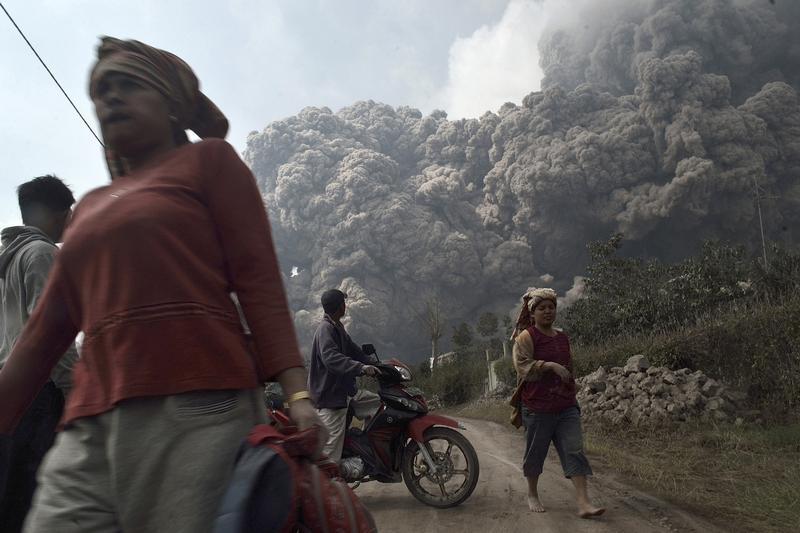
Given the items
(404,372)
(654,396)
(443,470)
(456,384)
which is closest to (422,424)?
(443,470)

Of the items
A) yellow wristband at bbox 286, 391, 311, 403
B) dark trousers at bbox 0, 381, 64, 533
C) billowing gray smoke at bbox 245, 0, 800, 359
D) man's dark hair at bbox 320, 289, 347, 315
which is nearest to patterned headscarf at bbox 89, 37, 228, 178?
yellow wristband at bbox 286, 391, 311, 403

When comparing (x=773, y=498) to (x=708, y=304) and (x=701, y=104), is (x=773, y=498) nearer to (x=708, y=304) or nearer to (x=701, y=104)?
(x=708, y=304)

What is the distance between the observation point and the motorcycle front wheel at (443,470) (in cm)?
423

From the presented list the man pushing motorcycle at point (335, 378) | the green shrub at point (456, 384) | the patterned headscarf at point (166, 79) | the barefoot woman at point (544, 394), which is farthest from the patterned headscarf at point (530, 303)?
the green shrub at point (456, 384)

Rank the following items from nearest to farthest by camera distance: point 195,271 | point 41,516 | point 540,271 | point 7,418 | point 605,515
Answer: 1. point 41,516
2. point 195,271
3. point 7,418
4. point 605,515
5. point 540,271

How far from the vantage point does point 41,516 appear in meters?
1.08

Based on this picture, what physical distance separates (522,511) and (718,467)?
7.96 ft

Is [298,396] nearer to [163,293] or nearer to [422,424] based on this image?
[163,293]

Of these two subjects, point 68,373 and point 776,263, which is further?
point 776,263

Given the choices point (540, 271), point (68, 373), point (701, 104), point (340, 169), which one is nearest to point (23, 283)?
point (68, 373)

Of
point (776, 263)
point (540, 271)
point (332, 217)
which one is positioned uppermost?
point (332, 217)

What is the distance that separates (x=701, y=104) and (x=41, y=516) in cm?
5986

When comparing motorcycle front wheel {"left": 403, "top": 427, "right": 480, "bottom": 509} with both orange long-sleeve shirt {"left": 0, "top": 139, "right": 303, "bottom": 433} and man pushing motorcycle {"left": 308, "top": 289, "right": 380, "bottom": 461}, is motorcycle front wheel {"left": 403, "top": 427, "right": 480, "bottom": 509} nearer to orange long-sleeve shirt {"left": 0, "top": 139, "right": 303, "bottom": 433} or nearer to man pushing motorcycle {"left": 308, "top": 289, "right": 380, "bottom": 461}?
man pushing motorcycle {"left": 308, "top": 289, "right": 380, "bottom": 461}

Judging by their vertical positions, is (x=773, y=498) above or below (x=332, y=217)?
below
